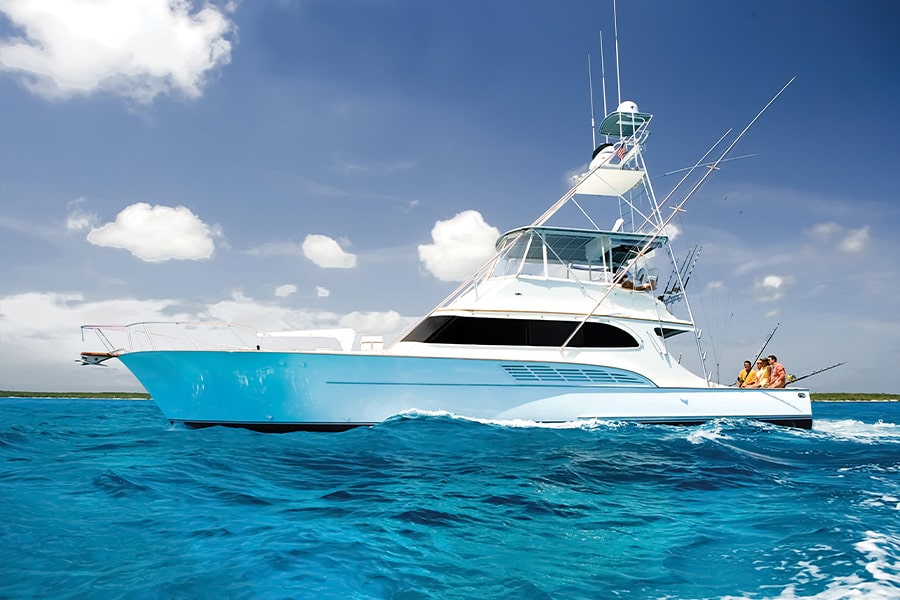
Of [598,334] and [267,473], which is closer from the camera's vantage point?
[267,473]

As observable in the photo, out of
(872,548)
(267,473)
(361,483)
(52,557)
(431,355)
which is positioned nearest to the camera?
(52,557)

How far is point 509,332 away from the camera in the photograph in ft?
37.9

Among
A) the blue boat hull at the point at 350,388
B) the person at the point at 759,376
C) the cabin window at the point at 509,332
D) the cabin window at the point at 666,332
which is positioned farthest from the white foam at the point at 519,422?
the person at the point at 759,376

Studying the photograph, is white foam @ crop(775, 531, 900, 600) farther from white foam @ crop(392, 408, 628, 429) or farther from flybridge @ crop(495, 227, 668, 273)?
flybridge @ crop(495, 227, 668, 273)

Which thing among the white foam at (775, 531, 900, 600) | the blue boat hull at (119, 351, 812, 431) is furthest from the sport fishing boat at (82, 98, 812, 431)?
the white foam at (775, 531, 900, 600)

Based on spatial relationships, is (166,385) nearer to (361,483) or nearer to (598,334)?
(361,483)

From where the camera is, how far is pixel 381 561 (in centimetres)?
381

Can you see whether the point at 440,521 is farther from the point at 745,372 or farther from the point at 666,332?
the point at 745,372

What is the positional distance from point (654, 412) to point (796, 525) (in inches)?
275

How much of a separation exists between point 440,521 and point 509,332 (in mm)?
7047

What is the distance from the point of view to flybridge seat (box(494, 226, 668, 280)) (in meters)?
12.5

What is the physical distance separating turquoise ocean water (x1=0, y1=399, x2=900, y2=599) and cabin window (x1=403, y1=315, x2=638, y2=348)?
9.31ft

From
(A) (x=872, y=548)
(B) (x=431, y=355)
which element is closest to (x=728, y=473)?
(A) (x=872, y=548)

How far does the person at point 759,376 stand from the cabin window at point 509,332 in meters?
4.25
